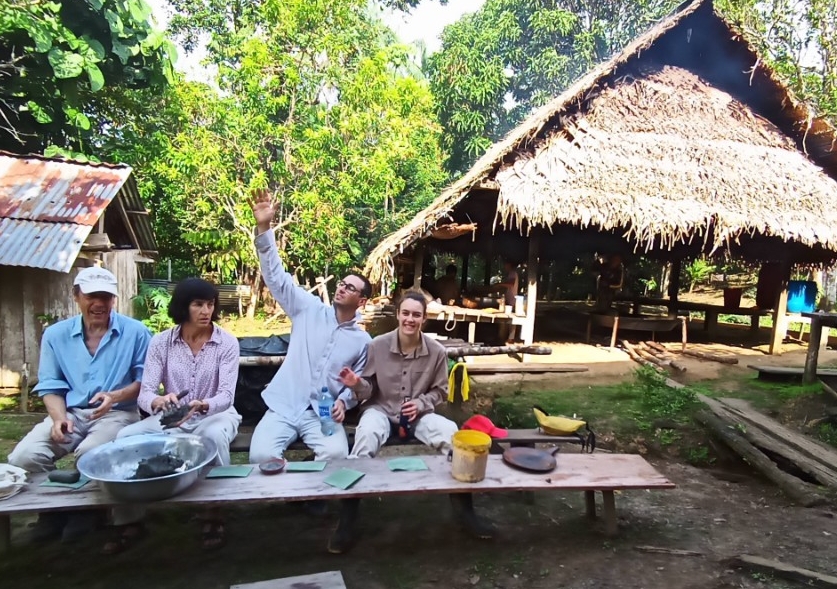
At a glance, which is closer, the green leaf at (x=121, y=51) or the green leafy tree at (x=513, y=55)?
the green leaf at (x=121, y=51)

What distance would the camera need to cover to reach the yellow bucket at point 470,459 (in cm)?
252

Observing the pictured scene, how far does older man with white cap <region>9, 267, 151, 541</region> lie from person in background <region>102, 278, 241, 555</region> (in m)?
0.17

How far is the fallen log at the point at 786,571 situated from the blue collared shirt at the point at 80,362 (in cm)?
354

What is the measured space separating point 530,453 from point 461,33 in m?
18.3

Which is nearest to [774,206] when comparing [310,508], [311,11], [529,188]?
[529,188]

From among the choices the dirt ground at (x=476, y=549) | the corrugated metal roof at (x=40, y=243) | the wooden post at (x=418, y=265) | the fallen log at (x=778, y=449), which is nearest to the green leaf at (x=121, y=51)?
the corrugated metal roof at (x=40, y=243)

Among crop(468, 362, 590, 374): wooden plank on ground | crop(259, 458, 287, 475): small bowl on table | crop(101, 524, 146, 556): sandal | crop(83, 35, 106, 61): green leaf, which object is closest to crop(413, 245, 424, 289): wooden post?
crop(468, 362, 590, 374): wooden plank on ground

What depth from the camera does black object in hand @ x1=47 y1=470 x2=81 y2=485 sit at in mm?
2387

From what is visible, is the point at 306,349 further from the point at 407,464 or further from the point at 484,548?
the point at 484,548

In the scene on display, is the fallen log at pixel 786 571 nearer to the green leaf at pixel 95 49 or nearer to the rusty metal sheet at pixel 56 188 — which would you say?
the rusty metal sheet at pixel 56 188

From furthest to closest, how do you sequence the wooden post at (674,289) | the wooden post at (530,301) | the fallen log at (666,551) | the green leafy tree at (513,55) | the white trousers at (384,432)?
the green leafy tree at (513,55) < the wooden post at (674,289) < the wooden post at (530,301) < the white trousers at (384,432) < the fallen log at (666,551)

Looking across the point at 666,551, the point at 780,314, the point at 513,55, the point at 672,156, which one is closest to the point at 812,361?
the point at 780,314

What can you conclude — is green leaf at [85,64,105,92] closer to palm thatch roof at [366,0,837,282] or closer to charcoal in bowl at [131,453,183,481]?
palm thatch roof at [366,0,837,282]

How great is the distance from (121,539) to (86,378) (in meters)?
0.93
